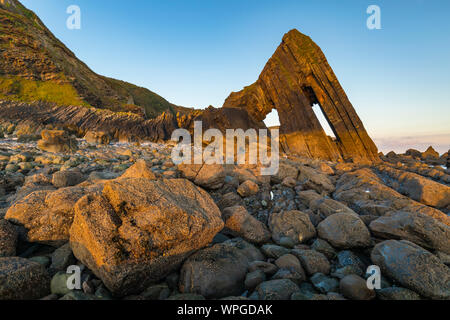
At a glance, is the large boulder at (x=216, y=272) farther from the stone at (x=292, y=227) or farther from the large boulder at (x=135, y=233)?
the stone at (x=292, y=227)

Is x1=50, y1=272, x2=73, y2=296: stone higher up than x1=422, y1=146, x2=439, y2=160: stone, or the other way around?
x1=422, y1=146, x2=439, y2=160: stone

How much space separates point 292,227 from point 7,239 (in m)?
3.22

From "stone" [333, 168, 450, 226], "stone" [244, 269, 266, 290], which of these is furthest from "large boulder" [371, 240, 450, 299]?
"stone" [333, 168, 450, 226]

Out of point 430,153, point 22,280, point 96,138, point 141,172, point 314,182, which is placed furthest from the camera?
point 430,153

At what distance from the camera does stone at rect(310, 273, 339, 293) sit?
70.6 inches

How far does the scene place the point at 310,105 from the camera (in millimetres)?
12219

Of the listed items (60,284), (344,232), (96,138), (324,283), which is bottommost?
(324,283)

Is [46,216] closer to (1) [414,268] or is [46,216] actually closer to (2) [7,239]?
(2) [7,239]

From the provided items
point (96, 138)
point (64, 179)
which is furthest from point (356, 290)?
point (96, 138)

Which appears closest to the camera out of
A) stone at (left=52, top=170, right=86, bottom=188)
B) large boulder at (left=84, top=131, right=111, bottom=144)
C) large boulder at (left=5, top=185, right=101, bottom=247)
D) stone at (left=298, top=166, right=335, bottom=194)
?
large boulder at (left=5, top=185, right=101, bottom=247)

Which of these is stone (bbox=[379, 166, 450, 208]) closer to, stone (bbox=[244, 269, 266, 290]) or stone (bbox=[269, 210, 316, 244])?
stone (bbox=[269, 210, 316, 244])

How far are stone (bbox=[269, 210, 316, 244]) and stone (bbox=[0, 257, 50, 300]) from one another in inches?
96.2

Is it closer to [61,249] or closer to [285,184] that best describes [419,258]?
[285,184]
